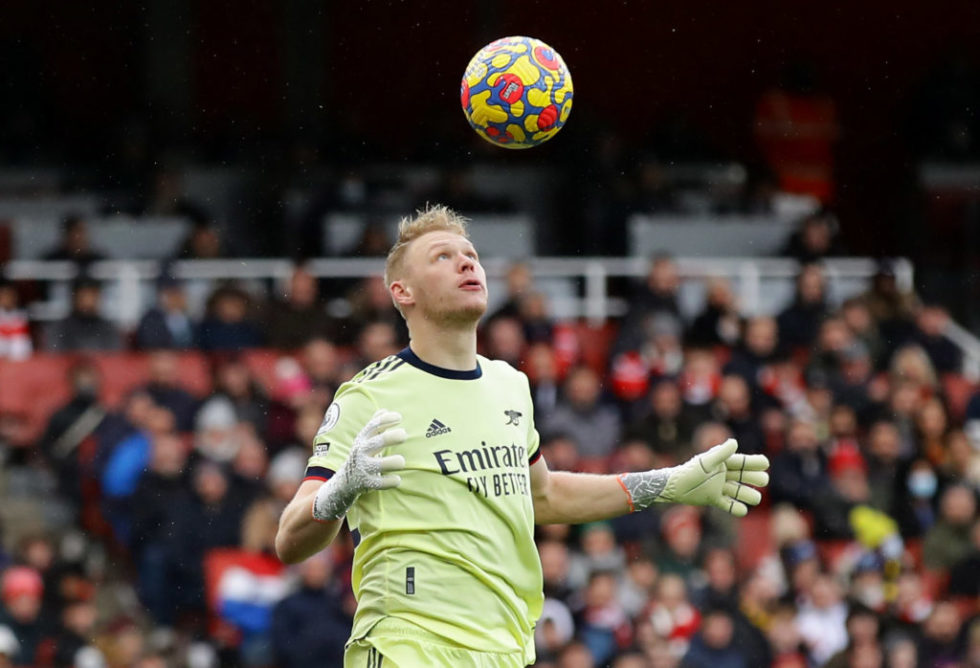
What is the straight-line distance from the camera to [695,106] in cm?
2136

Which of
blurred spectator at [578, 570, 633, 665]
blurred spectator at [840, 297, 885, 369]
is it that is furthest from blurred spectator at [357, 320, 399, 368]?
blurred spectator at [840, 297, 885, 369]

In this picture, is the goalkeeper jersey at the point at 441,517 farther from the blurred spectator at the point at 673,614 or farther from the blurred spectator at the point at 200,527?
the blurred spectator at the point at 200,527

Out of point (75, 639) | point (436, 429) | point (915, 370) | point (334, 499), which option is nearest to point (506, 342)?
point (915, 370)

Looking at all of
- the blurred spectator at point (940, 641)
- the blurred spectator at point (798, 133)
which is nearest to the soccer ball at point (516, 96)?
the blurred spectator at point (940, 641)

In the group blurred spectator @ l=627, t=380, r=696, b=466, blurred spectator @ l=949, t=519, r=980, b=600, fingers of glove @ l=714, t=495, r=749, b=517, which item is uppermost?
fingers of glove @ l=714, t=495, r=749, b=517

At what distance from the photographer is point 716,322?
48.3 ft

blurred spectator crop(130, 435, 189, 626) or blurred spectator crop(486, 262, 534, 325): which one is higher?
blurred spectator crop(486, 262, 534, 325)

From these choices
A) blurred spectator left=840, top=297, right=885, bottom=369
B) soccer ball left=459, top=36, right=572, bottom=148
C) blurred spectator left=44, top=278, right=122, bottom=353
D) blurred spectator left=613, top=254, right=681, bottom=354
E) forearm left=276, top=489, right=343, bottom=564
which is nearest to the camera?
forearm left=276, top=489, right=343, bottom=564

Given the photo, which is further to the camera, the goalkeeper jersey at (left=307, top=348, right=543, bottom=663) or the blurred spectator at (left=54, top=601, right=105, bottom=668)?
the blurred spectator at (left=54, top=601, right=105, bottom=668)

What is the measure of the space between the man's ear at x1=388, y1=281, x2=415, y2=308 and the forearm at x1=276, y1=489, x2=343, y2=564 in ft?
2.59

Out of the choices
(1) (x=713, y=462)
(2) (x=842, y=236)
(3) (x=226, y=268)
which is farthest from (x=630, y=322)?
(1) (x=713, y=462)

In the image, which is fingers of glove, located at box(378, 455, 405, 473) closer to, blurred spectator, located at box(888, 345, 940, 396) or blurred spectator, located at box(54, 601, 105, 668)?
blurred spectator, located at box(54, 601, 105, 668)

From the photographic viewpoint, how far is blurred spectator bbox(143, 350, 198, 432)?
13.1 metres

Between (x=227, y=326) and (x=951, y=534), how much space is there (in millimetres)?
5716
